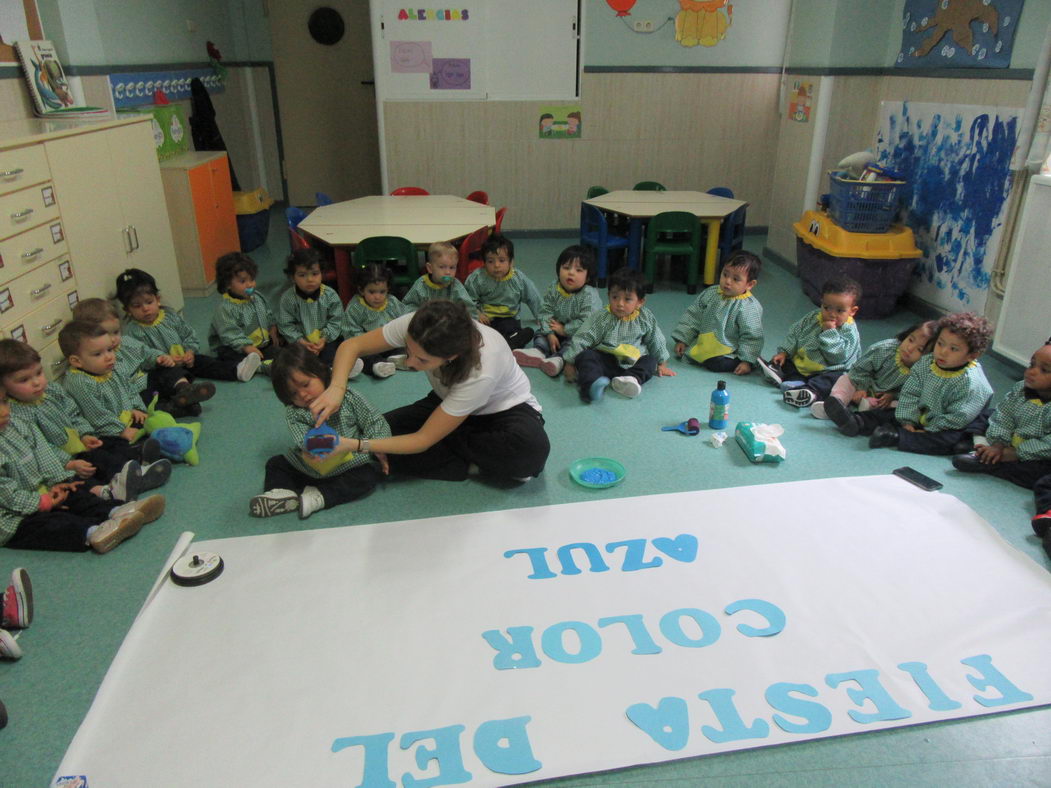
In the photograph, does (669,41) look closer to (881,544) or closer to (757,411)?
(757,411)

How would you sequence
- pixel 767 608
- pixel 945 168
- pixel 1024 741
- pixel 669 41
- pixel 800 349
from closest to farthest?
pixel 1024 741, pixel 767 608, pixel 800 349, pixel 945 168, pixel 669 41

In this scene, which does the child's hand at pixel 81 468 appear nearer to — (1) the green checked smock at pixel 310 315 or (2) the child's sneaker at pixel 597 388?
(1) the green checked smock at pixel 310 315

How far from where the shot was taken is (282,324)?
3977mm

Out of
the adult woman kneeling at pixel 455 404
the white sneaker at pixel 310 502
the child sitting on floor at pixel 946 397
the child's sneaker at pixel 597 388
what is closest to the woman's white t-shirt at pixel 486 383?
the adult woman kneeling at pixel 455 404

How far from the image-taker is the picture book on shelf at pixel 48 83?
3.99 m

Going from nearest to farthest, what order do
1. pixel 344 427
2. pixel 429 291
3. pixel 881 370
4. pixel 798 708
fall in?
pixel 798 708, pixel 344 427, pixel 881 370, pixel 429 291

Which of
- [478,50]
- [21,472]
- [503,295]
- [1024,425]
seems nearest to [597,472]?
[1024,425]

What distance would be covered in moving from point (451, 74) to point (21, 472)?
4938 mm

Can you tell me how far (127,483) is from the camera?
2.58 metres

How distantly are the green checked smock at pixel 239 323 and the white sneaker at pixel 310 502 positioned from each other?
4.99ft

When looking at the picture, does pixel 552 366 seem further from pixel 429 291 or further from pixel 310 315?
pixel 310 315

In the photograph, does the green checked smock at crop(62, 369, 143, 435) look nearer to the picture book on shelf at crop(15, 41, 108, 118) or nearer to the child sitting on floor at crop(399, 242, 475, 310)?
the child sitting on floor at crop(399, 242, 475, 310)

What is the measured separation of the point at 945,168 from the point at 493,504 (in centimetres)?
366

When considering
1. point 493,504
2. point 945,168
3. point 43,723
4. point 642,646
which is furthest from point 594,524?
point 945,168
